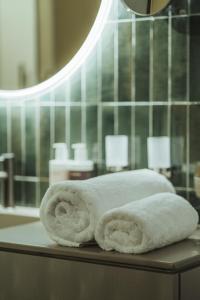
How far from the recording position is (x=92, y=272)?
115 centimetres

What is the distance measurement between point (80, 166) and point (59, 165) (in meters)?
0.05

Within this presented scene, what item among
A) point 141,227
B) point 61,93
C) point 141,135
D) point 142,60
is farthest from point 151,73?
point 141,227

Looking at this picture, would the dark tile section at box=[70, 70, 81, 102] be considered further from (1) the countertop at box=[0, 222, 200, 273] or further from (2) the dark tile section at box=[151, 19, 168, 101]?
(1) the countertop at box=[0, 222, 200, 273]

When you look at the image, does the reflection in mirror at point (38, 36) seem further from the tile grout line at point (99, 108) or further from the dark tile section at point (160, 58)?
the dark tile section at point (160, 58)

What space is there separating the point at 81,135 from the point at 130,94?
16 cm

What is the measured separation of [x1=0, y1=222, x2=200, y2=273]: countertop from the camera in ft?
3.58

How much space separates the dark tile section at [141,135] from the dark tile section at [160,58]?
5cm

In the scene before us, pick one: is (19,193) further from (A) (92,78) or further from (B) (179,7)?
(B) (179,7)

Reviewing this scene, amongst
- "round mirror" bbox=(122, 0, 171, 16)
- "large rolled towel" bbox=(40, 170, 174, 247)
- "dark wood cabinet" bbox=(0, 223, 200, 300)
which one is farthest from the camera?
"round mirror" bbox=(122, 0, 171, 16)

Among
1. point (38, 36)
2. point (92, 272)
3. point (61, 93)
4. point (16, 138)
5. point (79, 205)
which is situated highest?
point (38, 36)

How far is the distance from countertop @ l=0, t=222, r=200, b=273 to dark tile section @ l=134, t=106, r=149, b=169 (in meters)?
0.24


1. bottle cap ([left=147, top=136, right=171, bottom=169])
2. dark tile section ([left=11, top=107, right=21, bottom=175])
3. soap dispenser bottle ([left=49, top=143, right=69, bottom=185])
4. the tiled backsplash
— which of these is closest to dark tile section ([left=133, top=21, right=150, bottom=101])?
the tiled backsplash

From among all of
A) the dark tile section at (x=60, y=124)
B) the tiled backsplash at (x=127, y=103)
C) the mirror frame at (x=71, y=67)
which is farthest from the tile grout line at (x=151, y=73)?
the dark tile section at (x=60, y=124)

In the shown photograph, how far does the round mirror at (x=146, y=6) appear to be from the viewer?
139 centimetres
